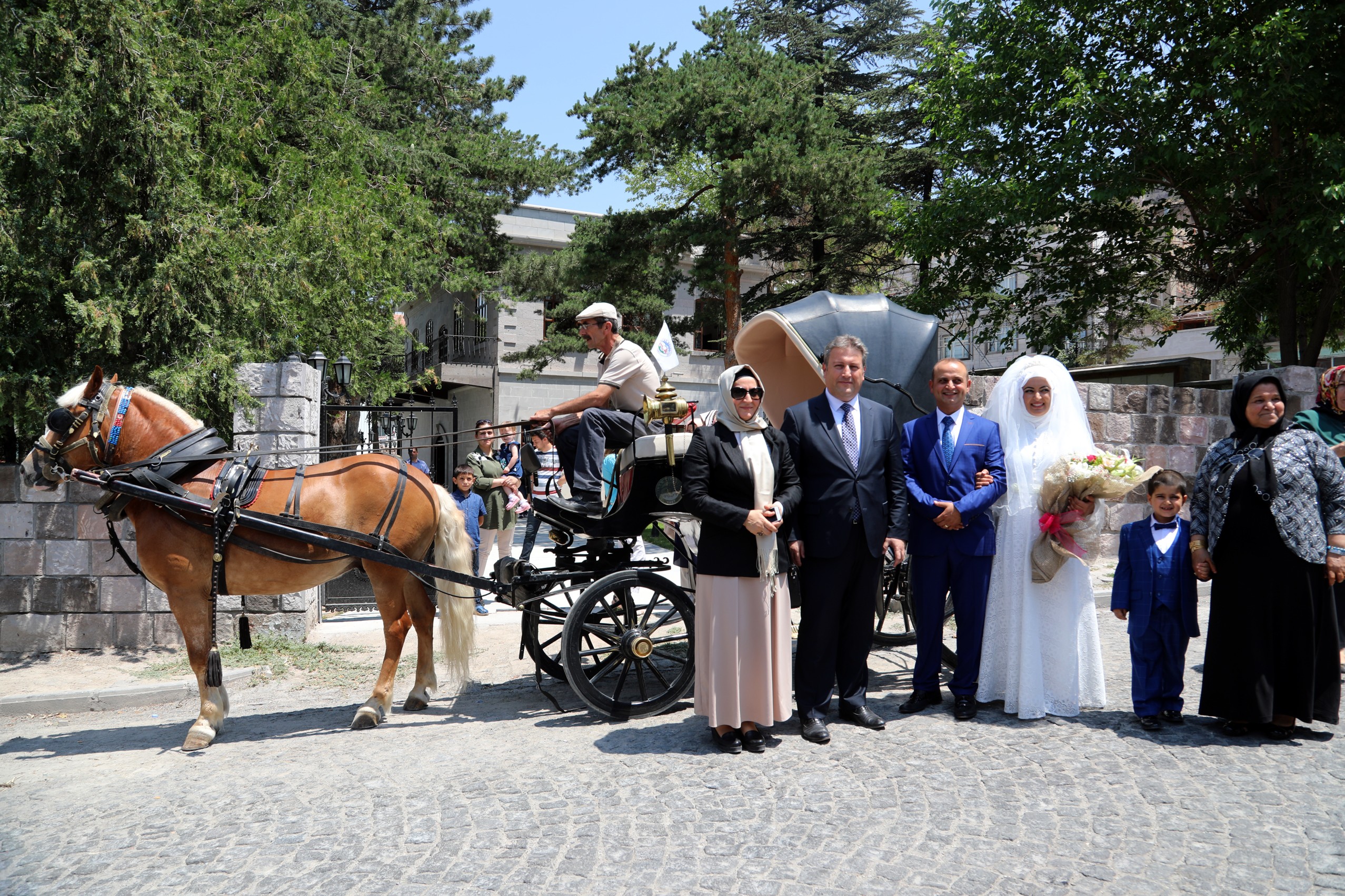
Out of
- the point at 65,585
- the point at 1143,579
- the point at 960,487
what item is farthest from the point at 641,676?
the point at 65,585

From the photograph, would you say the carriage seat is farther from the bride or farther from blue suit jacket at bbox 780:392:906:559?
the bride

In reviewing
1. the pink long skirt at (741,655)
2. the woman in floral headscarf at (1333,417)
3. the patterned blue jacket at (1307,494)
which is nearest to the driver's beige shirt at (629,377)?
the pink long skirt at (741,655)

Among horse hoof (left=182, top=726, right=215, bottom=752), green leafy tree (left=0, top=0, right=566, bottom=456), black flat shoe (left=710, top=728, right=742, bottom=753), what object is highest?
green leafy tree (left=0, top=0, right=566, bottom=456)

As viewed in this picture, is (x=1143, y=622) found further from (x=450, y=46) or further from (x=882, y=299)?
(x=450, y=46)

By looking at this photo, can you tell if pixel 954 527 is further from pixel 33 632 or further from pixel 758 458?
pixel 33 632

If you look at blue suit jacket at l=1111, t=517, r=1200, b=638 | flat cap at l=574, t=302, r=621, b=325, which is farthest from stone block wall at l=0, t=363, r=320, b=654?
blue suit jacket at l=1111, t=517, r=1200, b=638

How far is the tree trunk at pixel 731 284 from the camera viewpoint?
17.9m

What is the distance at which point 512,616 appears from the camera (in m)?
9.52

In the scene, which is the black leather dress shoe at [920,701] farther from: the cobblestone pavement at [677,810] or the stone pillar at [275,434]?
the stone pillar at [275,434]

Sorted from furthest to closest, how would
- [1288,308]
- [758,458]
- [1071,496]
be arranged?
1. [1288,308]
2. [1071,496]
3. [758,458]

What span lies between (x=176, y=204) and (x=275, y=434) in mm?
2214

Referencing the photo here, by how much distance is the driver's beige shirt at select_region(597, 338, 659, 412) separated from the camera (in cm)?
577

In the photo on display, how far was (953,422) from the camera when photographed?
5.41m

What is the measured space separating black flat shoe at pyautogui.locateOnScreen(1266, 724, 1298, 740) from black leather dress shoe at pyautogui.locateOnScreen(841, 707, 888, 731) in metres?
1.96
